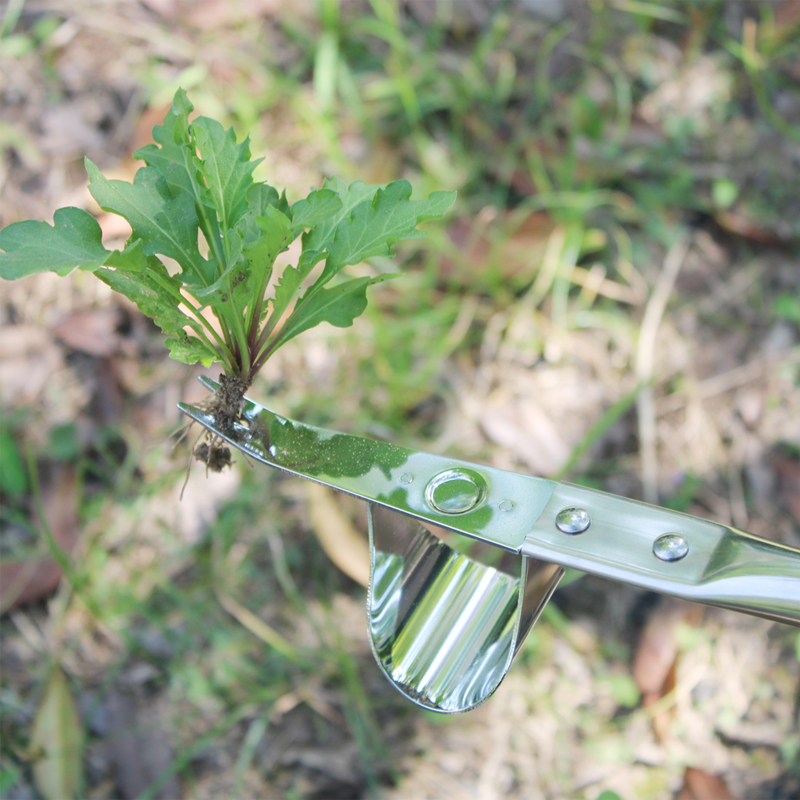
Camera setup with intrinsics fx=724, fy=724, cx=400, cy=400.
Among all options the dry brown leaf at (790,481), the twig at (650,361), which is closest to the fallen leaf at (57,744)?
the twig at (650,361)

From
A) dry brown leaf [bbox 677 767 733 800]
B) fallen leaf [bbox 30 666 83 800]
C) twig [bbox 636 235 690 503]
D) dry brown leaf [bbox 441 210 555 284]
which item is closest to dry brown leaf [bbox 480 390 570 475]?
twig [bbox 636 235 690 503]

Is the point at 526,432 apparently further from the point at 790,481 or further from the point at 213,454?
the point at 213,454

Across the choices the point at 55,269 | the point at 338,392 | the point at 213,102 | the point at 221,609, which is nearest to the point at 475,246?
the point at 338,392

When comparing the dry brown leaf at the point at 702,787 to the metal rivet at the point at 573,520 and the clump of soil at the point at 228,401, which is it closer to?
the metal rivet at the point at 573,520

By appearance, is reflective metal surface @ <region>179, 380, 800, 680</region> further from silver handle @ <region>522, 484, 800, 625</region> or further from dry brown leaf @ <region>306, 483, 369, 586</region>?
dry brown leaf @ <region>306, 483, 369, 586</region>

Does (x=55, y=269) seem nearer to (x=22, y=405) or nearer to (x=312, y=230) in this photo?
(x=312, y=230)

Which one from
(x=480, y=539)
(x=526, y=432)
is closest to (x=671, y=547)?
(x=480, y=539)

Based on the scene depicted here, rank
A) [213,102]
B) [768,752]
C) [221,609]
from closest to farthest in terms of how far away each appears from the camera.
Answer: [768,752] → [221,609] → [213,102]
